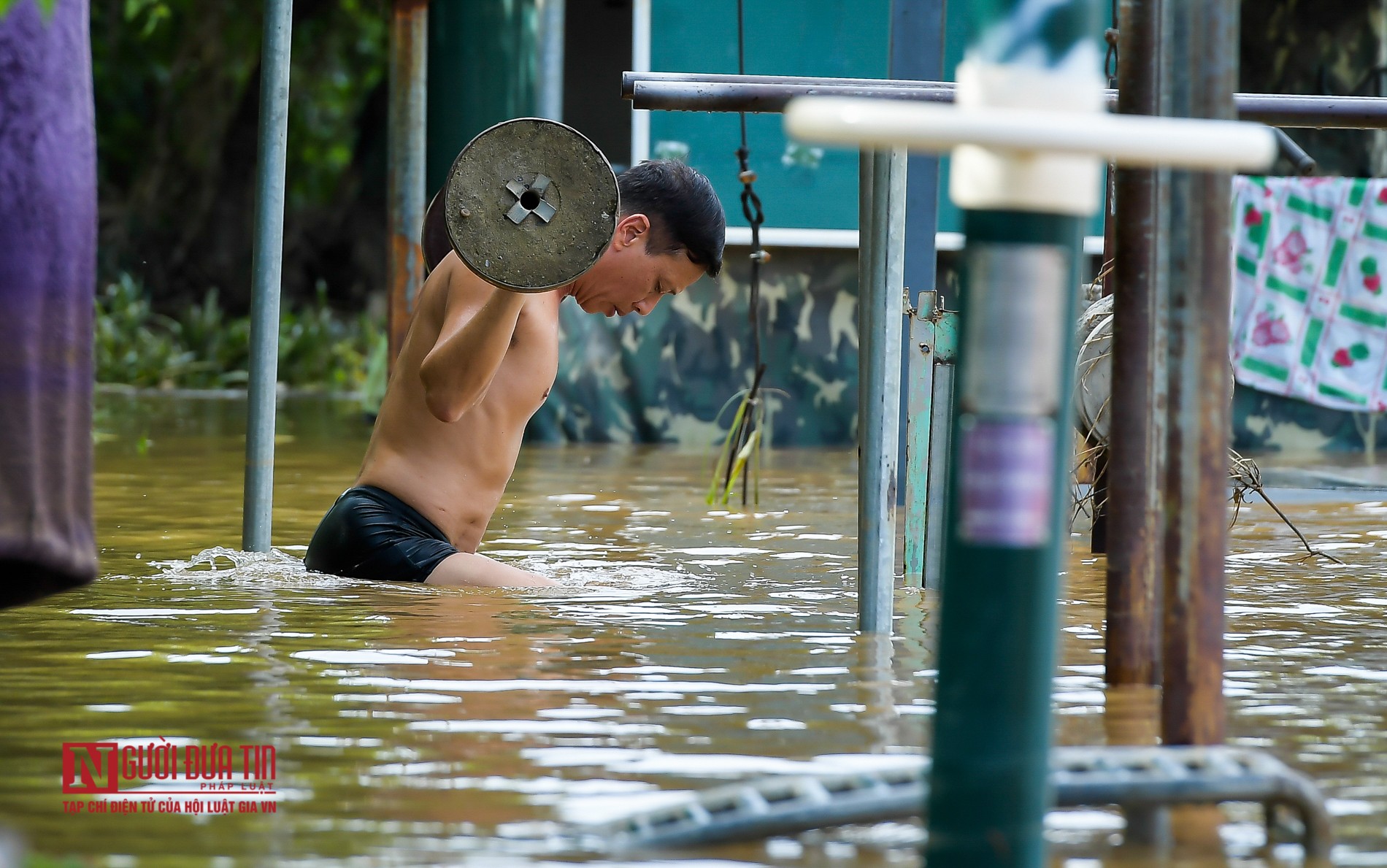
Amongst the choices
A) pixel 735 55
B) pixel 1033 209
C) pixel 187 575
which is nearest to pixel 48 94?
pixel 1033 209

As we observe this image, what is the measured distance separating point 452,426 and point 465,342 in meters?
0.51

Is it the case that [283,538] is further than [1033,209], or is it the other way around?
[283,538]

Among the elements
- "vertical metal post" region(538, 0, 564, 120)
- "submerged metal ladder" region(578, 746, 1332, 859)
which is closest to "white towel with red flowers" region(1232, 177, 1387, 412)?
"vertical metal post" region(538, 0, 564, 120)

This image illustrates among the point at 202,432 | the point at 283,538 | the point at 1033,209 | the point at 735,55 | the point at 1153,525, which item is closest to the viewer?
the point at 1033,209

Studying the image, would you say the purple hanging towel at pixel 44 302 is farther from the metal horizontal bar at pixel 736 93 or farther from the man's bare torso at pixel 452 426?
the man's bare torso at pixel 452 426

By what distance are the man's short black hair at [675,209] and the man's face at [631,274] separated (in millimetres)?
24

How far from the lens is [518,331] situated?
473 cm

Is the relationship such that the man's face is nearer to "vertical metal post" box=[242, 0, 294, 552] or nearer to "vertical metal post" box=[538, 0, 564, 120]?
"vertical metal post" box=[242, 0, 294, 552]

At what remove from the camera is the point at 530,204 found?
404 centimetres

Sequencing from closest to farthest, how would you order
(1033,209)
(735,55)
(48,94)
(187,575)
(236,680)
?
(1033,209) → (48,94) → (236,680) → (187,575) → (735,55)

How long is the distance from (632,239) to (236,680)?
196cm

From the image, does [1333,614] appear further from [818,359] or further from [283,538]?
[818,359]

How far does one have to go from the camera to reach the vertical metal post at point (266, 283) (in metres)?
4.82

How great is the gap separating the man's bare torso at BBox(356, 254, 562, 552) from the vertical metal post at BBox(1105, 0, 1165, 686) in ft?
6.30
